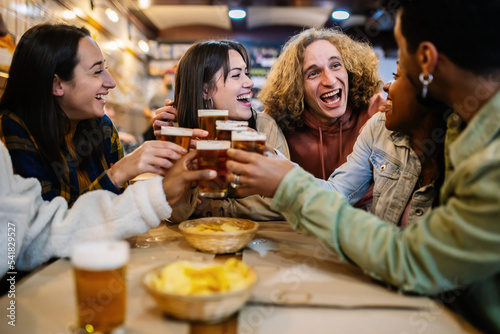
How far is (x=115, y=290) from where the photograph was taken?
0.81 metres

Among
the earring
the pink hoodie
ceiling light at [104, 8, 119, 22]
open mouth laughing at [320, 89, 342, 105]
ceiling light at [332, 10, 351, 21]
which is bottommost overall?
the pink hoodie

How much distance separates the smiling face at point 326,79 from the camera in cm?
248

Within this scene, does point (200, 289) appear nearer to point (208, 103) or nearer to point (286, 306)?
point (286, 306)

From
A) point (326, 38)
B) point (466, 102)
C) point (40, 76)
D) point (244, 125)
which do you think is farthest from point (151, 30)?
point (466, 102)

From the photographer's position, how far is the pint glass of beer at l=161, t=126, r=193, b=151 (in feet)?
5.06

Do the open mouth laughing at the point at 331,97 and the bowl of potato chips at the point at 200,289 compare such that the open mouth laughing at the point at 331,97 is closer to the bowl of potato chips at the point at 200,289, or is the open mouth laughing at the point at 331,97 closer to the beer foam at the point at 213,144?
the beer foam at the point at 213,144

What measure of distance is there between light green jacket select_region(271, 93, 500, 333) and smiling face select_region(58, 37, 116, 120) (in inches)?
52.2

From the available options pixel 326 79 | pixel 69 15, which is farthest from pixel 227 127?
pixel 69 15

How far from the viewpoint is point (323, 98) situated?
255 centimetres

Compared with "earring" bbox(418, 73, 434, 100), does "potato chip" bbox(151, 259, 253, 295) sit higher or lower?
lower

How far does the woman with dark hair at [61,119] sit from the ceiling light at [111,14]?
12.8 ft

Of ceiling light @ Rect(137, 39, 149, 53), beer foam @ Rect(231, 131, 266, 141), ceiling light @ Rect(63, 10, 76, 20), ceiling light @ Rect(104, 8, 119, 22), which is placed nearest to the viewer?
beer foam @ Rect(231, 131, 266, 141)

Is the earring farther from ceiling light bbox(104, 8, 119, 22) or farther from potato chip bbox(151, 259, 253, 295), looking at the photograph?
ceiling light bbox(104, 8, 119, 22)

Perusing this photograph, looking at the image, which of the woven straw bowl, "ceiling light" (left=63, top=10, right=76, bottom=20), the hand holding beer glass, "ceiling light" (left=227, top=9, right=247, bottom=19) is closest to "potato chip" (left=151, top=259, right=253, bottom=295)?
the woven straw bowl
